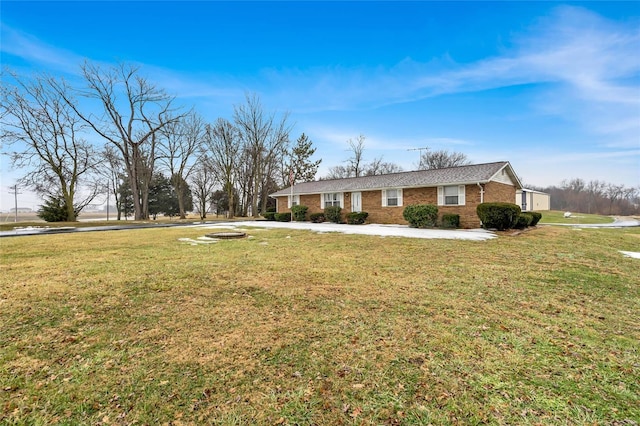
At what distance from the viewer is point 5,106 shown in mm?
21250

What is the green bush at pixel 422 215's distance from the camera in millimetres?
15922

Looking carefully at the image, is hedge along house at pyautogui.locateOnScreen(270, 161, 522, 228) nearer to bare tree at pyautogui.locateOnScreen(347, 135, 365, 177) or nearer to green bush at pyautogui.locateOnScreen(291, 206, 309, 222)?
green bush at pyautogui.locateOnScreen(291, 206, 309, 222)

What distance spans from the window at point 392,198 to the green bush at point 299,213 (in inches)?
279

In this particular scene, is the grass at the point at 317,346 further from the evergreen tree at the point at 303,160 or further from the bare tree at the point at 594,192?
the bare tree at the point at 594,192

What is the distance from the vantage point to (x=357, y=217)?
64.1 feet

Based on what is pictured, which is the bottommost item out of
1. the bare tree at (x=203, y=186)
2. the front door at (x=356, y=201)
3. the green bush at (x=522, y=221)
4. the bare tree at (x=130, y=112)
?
the green bush at (x=522, y=221)

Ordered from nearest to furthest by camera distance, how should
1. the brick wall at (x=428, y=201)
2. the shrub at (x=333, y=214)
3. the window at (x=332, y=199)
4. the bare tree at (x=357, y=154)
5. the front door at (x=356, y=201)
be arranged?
the brick wall at (x=428, y=201) < the front door at (x=356, y=201) < the shrub at (x=333, y=214) < the window at (x=332, y=199) < the bare tree at (x=357, y=154)

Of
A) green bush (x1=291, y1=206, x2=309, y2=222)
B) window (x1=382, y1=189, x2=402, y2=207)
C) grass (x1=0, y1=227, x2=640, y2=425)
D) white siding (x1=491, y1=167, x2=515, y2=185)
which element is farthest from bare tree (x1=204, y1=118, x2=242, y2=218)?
grass (x1=0, y1=227, x2=640, y2=425)

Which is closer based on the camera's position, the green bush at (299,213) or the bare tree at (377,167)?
the green bush at (299,213)

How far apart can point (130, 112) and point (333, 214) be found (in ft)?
75.8

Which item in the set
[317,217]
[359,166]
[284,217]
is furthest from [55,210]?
[359,166]

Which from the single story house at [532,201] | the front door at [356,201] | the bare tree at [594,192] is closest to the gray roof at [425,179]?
the front door at [356,201]

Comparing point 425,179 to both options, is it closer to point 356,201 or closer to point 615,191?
point 356,201

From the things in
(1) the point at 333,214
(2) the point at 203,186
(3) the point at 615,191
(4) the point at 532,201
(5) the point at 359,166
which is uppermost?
(5) the point at 359,166
